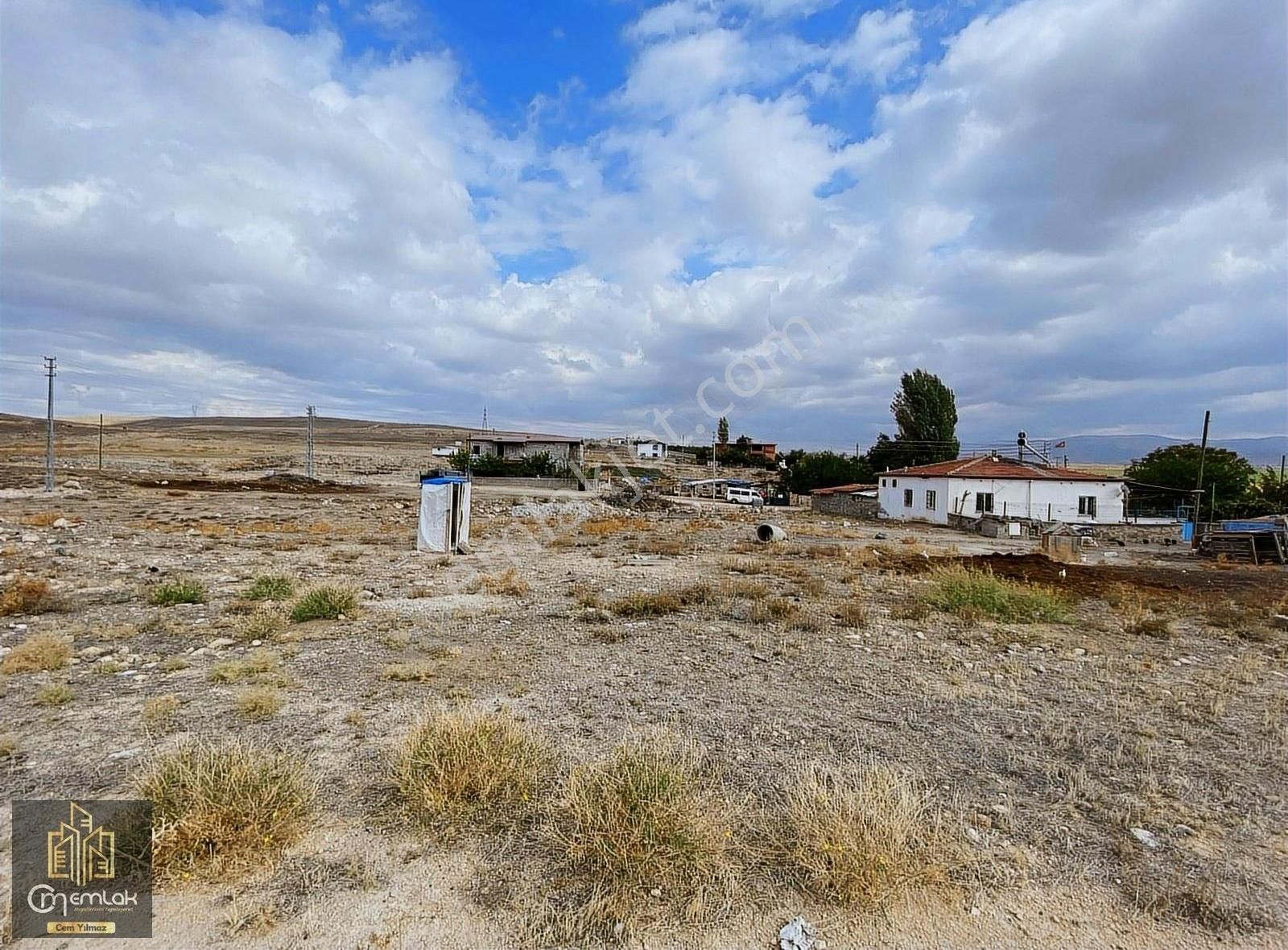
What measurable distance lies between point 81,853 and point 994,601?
34.1 ft

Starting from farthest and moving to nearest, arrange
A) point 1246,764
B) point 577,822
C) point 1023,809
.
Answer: point 1246,764, point 1023,809, point 577,822

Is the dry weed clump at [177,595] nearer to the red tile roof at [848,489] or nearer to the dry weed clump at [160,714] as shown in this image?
the dry weed clump at [160,714]

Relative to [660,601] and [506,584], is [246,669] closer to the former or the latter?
[506,584]

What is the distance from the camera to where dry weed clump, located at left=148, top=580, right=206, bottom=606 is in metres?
8.55

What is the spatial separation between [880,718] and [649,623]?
3.96m

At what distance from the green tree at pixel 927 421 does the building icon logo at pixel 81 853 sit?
6020 cm

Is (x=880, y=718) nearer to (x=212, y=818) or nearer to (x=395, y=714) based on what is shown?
(x=395, y=714)

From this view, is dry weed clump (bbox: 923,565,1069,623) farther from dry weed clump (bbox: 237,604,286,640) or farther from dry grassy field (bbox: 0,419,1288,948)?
dry weed clump (bbox: 237,604,286,640)

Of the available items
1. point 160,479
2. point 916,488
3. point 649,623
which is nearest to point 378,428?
point 160,479

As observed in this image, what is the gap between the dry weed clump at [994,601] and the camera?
9.23 metres

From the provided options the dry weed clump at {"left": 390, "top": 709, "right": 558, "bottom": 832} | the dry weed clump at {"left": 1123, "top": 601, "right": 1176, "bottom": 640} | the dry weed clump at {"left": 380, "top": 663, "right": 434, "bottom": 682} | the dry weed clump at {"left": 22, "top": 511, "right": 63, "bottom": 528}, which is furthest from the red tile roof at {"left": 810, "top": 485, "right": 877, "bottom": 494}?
the dry weed clump at {"left": 390, "top": 709, "right": 558, "bottom": 832}

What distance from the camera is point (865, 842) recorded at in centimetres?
313

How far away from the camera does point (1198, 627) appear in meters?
9.09

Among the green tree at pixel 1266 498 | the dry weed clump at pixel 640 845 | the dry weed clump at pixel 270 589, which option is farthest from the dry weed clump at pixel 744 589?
the green tree at pixel 1266 498
